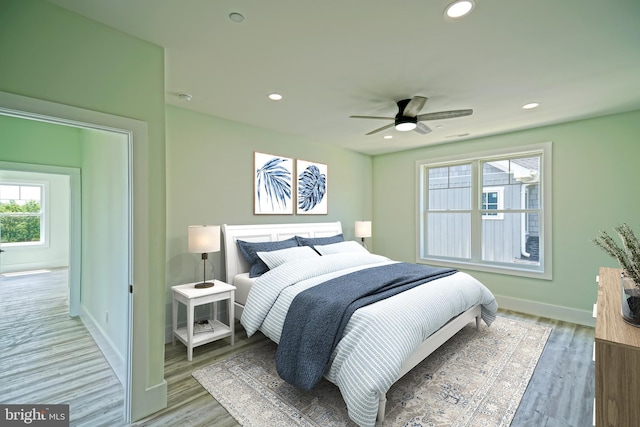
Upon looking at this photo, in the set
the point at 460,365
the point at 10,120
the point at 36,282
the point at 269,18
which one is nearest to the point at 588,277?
the point at 460,365

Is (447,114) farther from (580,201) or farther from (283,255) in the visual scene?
(580,201)

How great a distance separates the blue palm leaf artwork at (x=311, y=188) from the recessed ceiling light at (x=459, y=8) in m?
3.14

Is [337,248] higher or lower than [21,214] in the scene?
lower

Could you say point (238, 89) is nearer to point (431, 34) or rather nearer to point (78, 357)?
point (431, 34)

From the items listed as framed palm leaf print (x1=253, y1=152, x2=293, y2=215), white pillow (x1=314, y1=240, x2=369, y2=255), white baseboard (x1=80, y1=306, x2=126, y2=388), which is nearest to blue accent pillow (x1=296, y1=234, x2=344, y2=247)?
white pillow (x1=314, y1=240, x2=369, y2=255)


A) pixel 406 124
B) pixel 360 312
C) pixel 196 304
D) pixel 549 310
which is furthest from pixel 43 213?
pixel 549 310

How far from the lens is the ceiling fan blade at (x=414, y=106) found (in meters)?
2.57

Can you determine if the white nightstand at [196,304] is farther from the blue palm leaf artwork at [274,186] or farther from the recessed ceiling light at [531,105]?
the recessed ceiling light at [531,105]

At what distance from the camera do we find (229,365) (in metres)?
2.67

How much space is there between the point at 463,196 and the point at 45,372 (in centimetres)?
572

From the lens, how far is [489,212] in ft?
15.0

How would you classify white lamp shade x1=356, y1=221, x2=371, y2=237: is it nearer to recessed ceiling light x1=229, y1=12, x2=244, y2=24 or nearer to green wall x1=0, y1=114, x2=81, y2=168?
recessed ceiling light x1=229, y1=12, x2=244, y2=24

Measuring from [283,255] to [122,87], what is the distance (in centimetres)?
230

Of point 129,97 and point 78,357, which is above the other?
point 129,97
